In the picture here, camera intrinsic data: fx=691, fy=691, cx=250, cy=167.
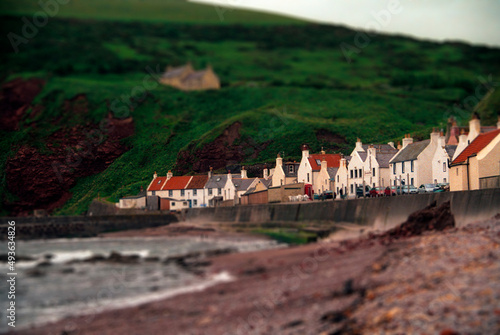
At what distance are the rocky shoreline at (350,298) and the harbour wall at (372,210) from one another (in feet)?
15.7

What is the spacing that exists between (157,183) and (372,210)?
49226mm

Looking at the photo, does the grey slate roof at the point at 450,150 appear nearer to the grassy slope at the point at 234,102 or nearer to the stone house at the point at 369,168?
the stone house at the point at 369,168

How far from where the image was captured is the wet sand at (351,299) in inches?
834

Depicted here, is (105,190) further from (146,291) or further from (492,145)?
(146,291)

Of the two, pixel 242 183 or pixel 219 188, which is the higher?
pixel 242 183

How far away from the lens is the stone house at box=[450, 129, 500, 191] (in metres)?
46.4

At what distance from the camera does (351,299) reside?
80.8 ft

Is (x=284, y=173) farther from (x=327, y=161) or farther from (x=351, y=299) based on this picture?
(x=351, y=299)

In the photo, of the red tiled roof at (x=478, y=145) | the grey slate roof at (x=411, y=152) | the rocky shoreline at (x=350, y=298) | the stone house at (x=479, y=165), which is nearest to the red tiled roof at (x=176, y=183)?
the grey slate roof at (x=411, y=152)

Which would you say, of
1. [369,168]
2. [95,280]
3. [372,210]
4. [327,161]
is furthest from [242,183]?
[95,280]

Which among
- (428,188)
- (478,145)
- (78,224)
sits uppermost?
(478,145)

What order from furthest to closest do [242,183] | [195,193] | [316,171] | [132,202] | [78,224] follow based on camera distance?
[195,193], [242,183], [132,202], [316,171], [78,224]

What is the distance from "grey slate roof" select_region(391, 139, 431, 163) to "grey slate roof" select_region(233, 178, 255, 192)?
23060mm

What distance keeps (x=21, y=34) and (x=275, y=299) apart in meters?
189
